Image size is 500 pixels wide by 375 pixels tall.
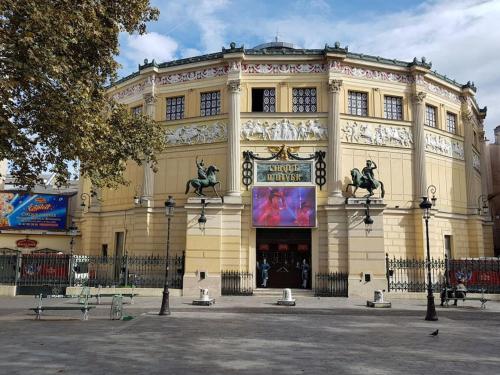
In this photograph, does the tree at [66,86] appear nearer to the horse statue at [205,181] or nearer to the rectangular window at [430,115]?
the horse statue at [205,181]

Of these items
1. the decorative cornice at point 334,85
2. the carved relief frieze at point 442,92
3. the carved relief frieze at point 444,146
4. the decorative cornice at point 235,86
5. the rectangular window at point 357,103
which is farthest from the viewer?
the carved relief frieze at point 442,92

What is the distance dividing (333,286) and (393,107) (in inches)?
490

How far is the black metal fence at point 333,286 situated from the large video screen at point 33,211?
26863 millimetres

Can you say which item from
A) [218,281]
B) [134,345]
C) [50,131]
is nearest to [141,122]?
[50,131]

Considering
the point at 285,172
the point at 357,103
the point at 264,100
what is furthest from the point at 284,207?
the point at 357,103

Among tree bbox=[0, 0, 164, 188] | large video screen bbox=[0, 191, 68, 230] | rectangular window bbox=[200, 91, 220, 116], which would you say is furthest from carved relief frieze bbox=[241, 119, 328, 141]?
large video screen bbox=[0, 191, 68, 230]

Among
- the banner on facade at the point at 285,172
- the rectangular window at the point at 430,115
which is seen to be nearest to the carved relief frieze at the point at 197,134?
the banner on facade at the point at 285,172

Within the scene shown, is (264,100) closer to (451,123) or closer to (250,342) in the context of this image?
(451,123)

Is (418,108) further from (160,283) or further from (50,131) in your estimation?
(50,131)

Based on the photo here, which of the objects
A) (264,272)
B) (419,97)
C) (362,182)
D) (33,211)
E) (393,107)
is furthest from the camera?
(33,211)

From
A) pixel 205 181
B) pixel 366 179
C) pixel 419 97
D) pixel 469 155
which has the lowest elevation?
pixel 205 181

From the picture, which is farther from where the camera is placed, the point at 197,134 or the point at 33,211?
the point at 33,211

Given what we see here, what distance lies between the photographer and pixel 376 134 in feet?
95.6

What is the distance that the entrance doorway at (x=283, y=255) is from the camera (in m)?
27.3
